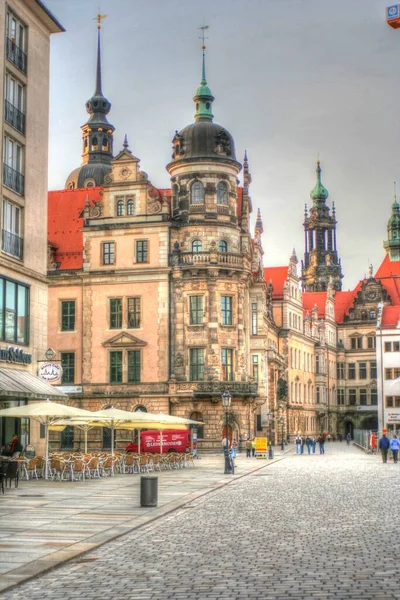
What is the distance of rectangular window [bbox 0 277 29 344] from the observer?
36.1m

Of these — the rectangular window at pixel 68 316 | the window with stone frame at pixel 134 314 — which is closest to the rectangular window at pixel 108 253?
the window with stone frame at pixel 134 314

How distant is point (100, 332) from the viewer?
64812 millimetres

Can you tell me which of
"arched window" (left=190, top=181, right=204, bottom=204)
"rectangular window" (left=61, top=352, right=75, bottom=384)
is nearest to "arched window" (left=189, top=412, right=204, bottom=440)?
"rectangular window" (left=61, top=352, right=75, bottom=384)

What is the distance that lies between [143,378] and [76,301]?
763 centimetres

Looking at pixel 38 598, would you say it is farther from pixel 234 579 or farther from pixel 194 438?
pixel 194 438

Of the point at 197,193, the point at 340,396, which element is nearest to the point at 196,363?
the point at 197,193

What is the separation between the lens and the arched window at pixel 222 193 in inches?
2549

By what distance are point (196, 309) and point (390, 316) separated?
150 ft

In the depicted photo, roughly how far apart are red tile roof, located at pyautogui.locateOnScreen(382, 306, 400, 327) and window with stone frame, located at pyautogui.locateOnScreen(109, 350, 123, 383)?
4586cm

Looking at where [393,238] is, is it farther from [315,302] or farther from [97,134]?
[97,134]

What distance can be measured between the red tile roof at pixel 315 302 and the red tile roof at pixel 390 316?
15011 millimetres

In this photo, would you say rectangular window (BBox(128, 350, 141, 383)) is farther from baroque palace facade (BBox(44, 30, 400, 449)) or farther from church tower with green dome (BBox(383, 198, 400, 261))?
church tower with green dome (BBox(383, 198, 400, 261))

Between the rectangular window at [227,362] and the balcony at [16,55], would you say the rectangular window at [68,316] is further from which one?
the balcony at [16,55]

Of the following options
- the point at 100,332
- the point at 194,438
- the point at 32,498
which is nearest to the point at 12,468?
the point at 32,498
